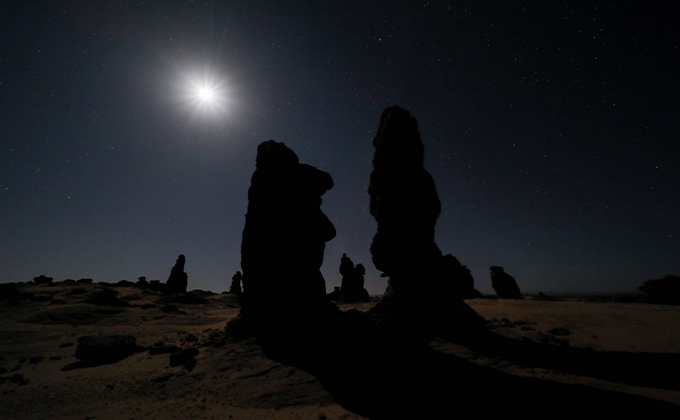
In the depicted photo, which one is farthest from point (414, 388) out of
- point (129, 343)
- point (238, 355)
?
point (129, 343)

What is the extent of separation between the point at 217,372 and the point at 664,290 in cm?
4290

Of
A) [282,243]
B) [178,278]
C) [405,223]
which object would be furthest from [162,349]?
[178,278]

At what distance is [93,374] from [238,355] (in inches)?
209

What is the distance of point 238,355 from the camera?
12.1 metres

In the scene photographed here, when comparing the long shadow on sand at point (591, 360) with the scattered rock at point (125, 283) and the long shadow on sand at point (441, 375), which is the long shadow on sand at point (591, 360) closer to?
the long shadow on sand at point (441, 375)

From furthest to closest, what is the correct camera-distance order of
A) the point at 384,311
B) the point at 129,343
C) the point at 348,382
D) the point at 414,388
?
the point at 384,311
the point at 129,343
the point at 348,382
the point at 414,388

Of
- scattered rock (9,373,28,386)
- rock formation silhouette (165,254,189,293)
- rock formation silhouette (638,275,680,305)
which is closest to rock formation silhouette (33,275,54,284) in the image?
rock formation silhouette (165,254,189,293)

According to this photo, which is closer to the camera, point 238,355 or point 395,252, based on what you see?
Answer: point 238,355

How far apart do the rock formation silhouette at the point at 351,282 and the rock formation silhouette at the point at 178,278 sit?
29.6 meters

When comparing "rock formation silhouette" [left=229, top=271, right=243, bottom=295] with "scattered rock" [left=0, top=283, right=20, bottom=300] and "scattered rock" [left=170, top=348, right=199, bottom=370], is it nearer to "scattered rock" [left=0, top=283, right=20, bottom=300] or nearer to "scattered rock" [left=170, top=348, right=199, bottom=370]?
"scattered rock" [left=0, top=283, right=20, bottom=300]

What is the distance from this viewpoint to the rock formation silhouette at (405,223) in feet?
54.9

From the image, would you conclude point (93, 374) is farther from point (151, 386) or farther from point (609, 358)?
Result: point (609, 358)

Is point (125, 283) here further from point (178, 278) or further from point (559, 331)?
point (559, 331)

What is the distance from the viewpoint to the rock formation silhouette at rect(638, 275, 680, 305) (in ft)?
94.6
